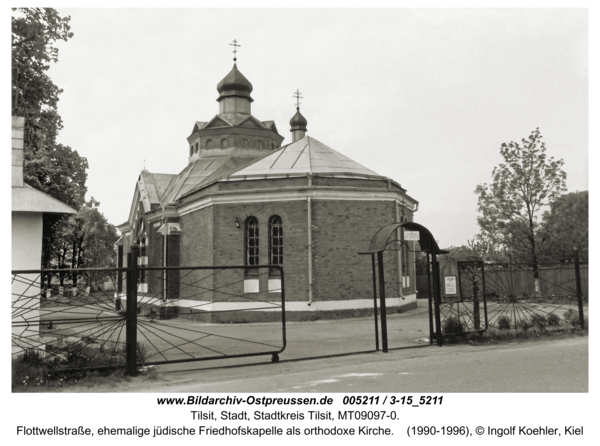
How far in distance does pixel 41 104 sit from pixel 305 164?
9.32m

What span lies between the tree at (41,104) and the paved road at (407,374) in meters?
8.26

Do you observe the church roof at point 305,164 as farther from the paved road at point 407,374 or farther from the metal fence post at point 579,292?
the paved road at point 407,374

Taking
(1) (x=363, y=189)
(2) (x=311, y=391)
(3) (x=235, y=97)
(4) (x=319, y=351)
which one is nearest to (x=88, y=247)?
(3) (x=235, y=97)

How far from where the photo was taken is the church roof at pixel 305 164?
1962 cm

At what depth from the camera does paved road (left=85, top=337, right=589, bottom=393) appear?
7.25 metres

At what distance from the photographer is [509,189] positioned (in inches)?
888

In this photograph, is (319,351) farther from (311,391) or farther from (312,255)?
(312,255)

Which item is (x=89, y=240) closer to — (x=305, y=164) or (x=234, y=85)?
(x=234, y=85)

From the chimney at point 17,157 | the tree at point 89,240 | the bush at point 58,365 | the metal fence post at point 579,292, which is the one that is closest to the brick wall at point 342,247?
the metal fence post at point 579,292

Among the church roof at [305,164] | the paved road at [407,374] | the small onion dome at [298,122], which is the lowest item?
the paved road at [407,374]

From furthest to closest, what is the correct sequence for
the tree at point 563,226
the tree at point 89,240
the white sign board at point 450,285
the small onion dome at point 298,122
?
the tree at point 89,240, the small onion dome at point 298,122, the tree at point 563,226, the white sign board at point 450,285

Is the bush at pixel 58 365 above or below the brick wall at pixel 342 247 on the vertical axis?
below

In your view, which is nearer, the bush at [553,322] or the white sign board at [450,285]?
the white sign board at [450,285]

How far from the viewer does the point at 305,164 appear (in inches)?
790
